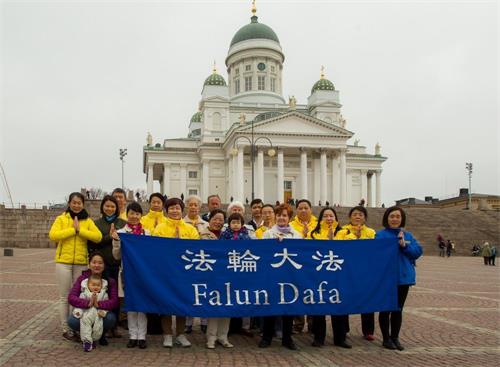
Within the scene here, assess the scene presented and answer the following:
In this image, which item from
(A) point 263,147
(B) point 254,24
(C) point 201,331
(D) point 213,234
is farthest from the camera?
(B) point 254,24

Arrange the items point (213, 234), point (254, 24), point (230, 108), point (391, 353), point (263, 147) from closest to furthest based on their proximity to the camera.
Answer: point (391, 353)
point (213, 234)
point (263, 147)
point (230, 108)
point (254, 24)

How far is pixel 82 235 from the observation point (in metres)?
7.34

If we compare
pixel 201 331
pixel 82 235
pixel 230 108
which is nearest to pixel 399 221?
pixel 201 331

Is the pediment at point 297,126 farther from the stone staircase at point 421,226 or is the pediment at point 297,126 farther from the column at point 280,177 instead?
the stone staircase at point 421,226

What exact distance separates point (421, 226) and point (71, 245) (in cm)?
3648

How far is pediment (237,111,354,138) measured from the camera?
55.8 metres

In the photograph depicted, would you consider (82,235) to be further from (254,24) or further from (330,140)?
(254,24)

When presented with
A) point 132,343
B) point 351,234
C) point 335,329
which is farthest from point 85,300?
point 351,234

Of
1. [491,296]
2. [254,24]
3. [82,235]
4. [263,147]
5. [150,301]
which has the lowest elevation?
[491,296]

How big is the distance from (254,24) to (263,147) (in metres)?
26.7

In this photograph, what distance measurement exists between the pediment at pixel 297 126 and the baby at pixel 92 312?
48.4 meters

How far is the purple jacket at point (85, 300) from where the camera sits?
6.99 m

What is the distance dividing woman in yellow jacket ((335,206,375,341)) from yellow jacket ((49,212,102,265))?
3828 millimetres

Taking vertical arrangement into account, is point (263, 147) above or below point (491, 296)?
above
